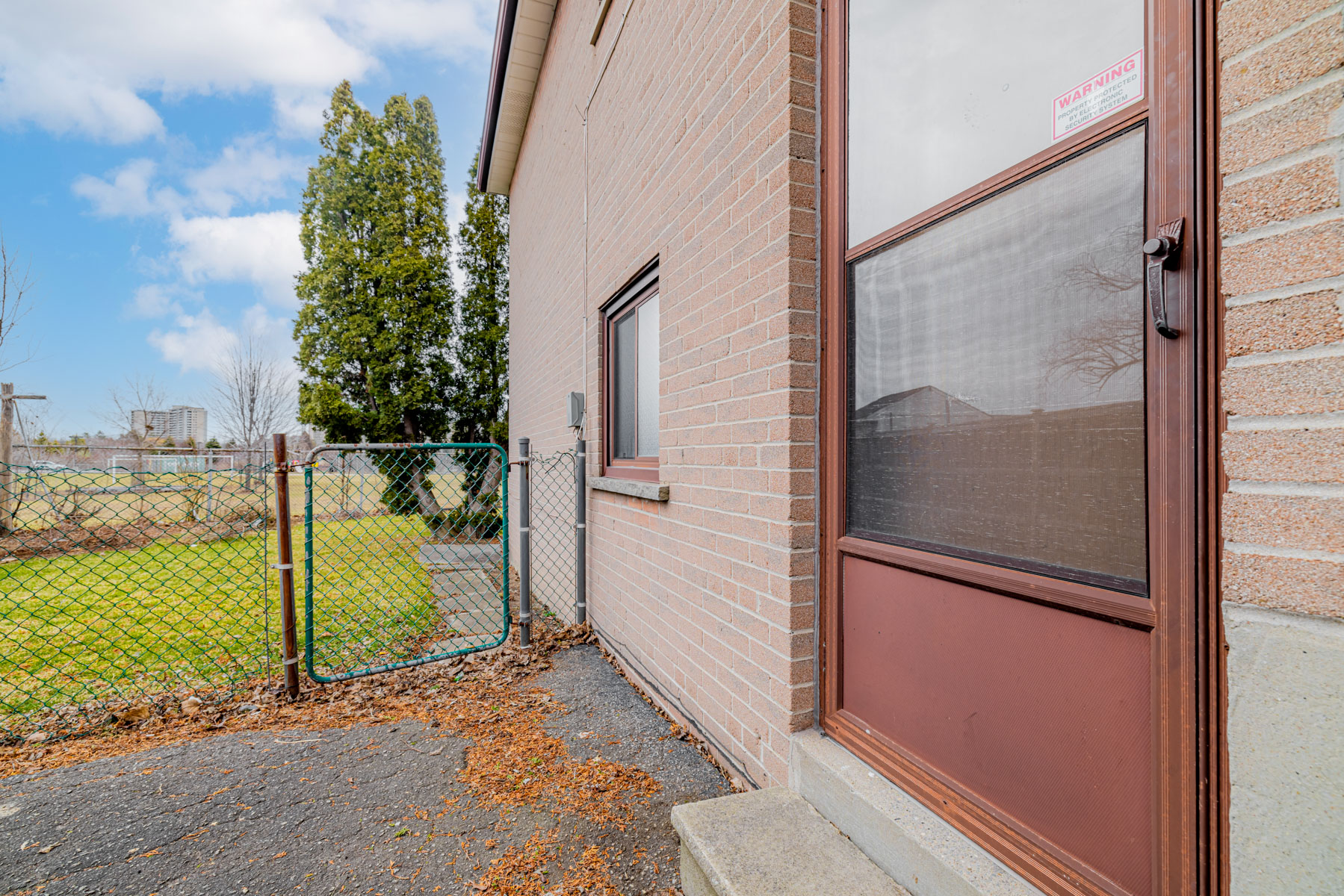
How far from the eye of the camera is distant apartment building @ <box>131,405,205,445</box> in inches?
596

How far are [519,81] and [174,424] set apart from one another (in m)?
17.1

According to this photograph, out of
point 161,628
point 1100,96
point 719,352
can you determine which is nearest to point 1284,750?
point 1100,96

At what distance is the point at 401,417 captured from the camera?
34.6 ft

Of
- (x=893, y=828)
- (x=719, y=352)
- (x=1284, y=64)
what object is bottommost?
(x=893, y=828)

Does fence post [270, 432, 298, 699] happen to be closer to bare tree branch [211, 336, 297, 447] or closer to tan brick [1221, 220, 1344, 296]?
tan brick [1221, 220, 1344, 296]

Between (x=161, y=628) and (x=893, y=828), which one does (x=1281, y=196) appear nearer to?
(x=893, y=828)

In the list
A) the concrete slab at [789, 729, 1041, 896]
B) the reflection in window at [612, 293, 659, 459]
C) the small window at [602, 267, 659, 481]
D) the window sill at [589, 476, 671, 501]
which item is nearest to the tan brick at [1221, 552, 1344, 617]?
the concrete slab at [789, 729, 1041, 896]

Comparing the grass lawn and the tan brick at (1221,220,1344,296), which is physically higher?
the tan brick at (1221,220,1344,296)

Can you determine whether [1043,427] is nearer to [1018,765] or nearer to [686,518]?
[1018,765]

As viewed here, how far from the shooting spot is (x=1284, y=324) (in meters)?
0.83

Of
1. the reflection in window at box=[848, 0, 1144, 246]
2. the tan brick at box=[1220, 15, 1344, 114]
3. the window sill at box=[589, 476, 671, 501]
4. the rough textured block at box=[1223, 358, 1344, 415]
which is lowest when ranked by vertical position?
the window sill at box=[589, 476, 671, 501]

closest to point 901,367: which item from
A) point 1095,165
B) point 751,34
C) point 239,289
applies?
point 1095,165

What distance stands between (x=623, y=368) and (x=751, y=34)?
2.19 m

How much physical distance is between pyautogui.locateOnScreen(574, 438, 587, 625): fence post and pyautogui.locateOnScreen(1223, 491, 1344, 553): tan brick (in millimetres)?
3714
